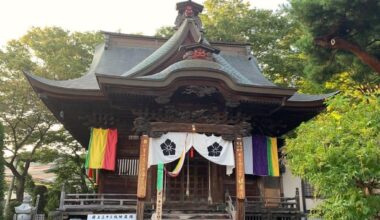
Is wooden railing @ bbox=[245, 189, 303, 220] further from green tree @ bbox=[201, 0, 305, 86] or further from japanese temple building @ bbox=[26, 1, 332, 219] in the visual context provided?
green tree @ bbox=[201, 0, 305, 86]

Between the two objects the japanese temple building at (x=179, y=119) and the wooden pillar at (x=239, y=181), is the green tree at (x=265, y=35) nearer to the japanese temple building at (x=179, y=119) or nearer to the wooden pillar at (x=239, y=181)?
the japanese temple building at (x=179, y=119)

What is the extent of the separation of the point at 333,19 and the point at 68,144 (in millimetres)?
18359

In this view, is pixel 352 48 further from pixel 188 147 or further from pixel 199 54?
pixel 188 147

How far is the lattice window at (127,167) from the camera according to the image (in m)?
11.8

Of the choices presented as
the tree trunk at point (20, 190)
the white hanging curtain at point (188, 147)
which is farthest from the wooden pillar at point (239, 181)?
the tree trunk at point (20, 190)

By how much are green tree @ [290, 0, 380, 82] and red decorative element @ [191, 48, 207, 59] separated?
3.13 meters

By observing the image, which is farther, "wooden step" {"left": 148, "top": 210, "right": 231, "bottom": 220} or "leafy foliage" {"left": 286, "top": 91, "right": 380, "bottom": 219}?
"wooden step" {"left": 148, "top": 210, "right": 231, "bottom": 220}

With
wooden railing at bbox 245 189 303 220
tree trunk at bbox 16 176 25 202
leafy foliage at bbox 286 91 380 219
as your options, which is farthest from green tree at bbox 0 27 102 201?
leafy foliage at bbox 286 91 380 219

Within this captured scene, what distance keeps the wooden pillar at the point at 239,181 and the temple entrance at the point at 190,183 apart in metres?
1.78

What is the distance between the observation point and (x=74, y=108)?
11.7m

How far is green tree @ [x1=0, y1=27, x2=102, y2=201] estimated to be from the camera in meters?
20.3

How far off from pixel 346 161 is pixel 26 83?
18.9 metres

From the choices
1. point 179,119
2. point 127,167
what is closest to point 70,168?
point 127,167

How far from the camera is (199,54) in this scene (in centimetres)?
1101
